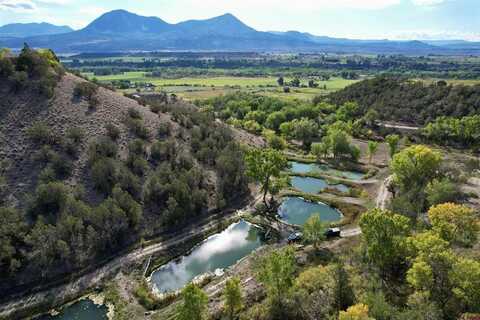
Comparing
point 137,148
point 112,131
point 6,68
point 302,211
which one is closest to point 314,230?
point 302,211

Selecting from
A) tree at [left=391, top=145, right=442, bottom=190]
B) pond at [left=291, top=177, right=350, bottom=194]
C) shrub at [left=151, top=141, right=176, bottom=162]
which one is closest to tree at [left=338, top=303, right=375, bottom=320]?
tree at [left=391, top=145, right=442, bottom=190]

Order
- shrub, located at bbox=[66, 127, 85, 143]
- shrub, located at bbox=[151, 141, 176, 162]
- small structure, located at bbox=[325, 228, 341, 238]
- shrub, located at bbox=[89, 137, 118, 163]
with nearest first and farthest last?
small structure, located at bbox=[325, 228, 341, 238] → shrub, located at bbox=[89, 137, 118, 163] → shrub, located at bbox=[66, 127, 85, 143] → shrub, located at bbox=[151, 141, 176, 162]

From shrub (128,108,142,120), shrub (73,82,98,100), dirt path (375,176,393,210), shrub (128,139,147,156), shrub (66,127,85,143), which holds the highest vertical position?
shrub (73,82,98,100)

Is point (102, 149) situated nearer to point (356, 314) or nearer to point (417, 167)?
point (356, 314)

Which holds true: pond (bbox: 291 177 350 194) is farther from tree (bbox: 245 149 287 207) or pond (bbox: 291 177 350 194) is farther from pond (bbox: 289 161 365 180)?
tree (bbox: 245 149 287 207)

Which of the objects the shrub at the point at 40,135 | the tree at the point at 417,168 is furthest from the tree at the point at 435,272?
the shrub at the point at 40,135
